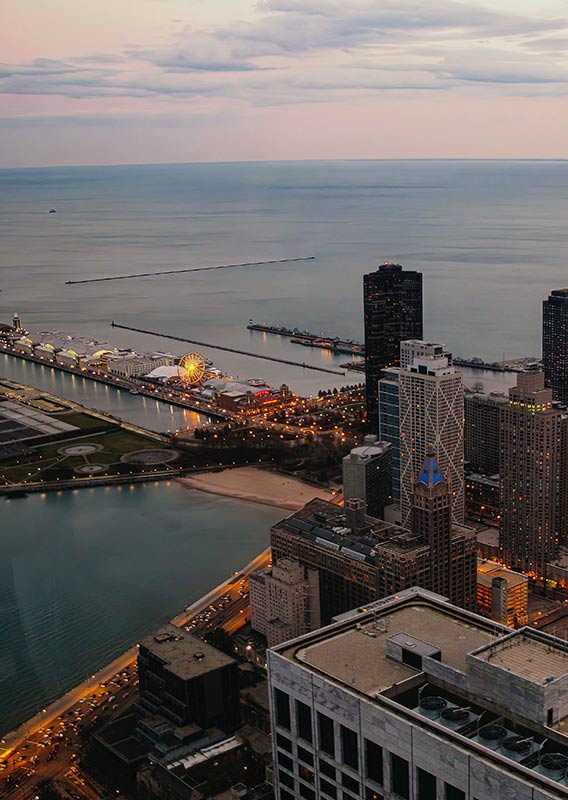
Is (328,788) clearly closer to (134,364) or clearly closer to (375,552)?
(375,552)

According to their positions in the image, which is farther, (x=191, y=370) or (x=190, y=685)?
(x=191, y=370)

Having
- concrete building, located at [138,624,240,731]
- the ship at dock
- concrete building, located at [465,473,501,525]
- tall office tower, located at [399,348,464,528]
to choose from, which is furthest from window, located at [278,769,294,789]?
the ship at dock

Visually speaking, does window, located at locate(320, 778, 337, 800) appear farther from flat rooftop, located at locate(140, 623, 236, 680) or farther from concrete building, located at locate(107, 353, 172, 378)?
concrete building, located at locate(107, 353, 172, 378)

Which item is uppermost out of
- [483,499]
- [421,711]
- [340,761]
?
[421,711]

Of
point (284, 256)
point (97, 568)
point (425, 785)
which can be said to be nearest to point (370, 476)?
point (97, 568)

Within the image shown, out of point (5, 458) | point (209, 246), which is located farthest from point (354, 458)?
point (209, 246)

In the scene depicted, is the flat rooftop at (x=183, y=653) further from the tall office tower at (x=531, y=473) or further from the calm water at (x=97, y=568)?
the tall office tower at (x=531, y=473)
